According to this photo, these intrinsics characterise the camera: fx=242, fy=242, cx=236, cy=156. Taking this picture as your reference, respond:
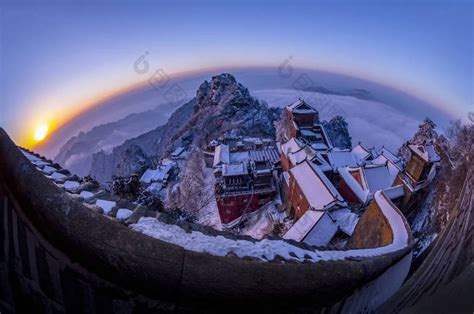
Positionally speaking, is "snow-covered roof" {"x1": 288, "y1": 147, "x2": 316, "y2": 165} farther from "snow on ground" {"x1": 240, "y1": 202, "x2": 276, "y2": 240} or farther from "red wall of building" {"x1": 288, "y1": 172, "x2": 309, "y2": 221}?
"snow on ground" {"x1": 240, "y1": 202, "x2": 276, "y2": 240}

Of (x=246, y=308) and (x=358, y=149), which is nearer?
(x=246, y=308)

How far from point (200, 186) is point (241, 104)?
21.6 meters

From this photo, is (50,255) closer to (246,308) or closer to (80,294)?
(80,294)

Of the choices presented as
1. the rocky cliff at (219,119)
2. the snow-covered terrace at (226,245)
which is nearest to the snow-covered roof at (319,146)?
the rocky cliff at (219,119)

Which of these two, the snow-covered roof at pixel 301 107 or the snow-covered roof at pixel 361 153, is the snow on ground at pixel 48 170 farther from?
the snow-covered roof at pixel 301 107

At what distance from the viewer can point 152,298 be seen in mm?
1827

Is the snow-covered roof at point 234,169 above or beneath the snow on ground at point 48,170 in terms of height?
beneath

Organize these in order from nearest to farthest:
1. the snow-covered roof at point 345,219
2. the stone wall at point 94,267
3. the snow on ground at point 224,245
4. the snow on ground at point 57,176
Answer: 1. the stone wall at point 94,267
2. the snow on ground at point 224,245
3. the snow on ground at point 57,176
4. the snow-covered roof at point 345,219

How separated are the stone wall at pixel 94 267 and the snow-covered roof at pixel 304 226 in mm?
10531

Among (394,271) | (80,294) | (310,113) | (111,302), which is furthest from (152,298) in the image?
(310,113)

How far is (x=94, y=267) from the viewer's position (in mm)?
1766

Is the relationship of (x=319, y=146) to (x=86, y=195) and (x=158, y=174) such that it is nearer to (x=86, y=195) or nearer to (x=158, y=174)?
(x=158, y=174)

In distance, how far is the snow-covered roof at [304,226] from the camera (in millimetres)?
11820

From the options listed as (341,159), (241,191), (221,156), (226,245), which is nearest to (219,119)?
(221,156)
